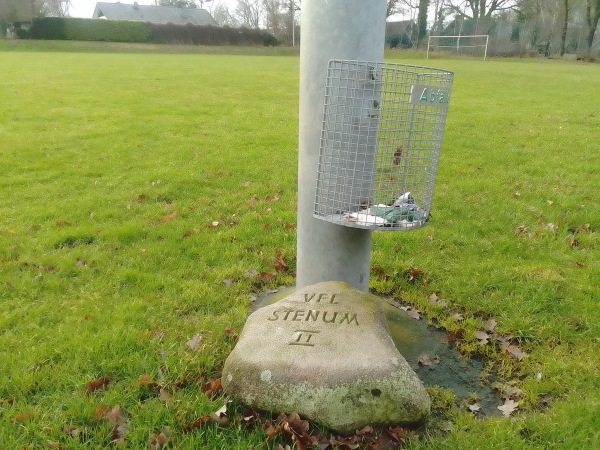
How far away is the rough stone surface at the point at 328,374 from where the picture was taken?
2.62 meters

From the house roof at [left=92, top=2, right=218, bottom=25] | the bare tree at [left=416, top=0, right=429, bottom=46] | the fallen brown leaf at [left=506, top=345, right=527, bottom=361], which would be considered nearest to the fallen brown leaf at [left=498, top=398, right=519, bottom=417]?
the fallen brown leaf at [left=506, top=345, right=527, bottom=361]

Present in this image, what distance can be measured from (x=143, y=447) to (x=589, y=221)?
4.89 m

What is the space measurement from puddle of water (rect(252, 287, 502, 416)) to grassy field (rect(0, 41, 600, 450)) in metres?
0.11

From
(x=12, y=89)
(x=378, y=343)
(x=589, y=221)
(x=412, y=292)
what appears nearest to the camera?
(x=378, y=343)

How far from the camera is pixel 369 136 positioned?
3.20 meters

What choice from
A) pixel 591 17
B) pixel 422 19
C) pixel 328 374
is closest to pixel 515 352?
pixel 328 374

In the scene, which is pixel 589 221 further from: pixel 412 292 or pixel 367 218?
pixel 367 218

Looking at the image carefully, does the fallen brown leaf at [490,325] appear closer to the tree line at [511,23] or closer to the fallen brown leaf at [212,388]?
the fallen brown leaf at [212,388]

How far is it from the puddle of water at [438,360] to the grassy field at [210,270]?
0.11m

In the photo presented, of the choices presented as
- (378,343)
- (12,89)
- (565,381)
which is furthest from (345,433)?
(12,89)

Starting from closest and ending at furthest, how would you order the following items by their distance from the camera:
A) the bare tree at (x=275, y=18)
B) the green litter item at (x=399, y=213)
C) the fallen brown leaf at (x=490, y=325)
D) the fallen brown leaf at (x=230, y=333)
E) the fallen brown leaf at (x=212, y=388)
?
the fallen brown leaf at (x=212, y=388), the green litter item at (x=399, y=213), the fallen brown leaf at (x=230, y=333), the fallen brown leaf at (x=490, y=325), the bare tree at (x=275, y=18)

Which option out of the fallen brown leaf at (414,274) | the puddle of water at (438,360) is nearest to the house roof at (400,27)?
the fallen brown leaf at (414,274)

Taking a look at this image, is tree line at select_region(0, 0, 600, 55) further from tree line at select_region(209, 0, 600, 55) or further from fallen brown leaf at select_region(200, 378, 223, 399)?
fallen brown leaf at select_region(200, 378, 223, 399)

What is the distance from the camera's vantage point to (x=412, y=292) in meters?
4.23
